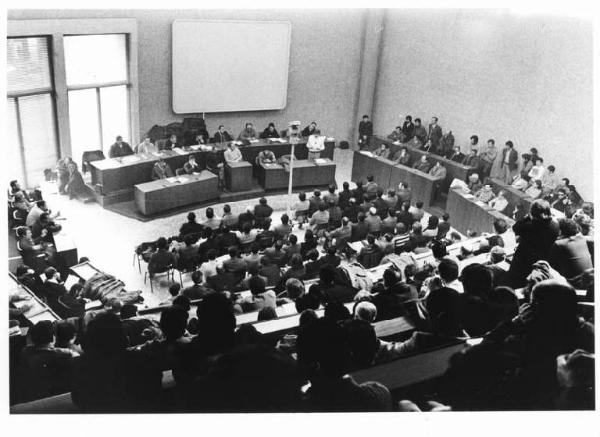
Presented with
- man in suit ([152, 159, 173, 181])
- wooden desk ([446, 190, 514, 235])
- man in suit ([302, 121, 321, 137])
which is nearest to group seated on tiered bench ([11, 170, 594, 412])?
wooden desk ([446, 190, 514, 235])

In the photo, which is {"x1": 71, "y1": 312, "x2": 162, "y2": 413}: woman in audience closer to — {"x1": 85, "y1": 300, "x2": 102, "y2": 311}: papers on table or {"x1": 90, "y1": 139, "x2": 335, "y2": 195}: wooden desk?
{"x1": 85, "y1": 300, "x2": 102, "y2": 311}: papers on table

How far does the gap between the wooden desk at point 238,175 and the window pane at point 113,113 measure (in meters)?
2.68

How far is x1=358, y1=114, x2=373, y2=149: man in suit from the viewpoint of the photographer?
1468cm

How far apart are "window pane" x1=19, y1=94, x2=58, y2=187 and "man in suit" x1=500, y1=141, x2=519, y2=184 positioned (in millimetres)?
9310

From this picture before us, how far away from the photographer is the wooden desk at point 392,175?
11883mm

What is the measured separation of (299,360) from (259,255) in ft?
14.5

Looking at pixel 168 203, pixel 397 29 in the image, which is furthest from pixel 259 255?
pixel 397 29

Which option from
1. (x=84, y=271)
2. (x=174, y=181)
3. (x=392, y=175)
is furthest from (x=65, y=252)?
(x=392, y=175)

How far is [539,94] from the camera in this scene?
11172 millimetres

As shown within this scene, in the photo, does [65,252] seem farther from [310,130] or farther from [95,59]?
[310,130]

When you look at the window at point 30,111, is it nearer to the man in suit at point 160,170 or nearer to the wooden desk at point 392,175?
the man in suit at point 160,170

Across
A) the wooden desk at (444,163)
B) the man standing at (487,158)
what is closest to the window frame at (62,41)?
the wooden desk at (444,163)

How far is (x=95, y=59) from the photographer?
39.3 feet

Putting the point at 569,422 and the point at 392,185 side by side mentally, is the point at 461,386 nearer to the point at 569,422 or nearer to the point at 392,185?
the point at 569,422
